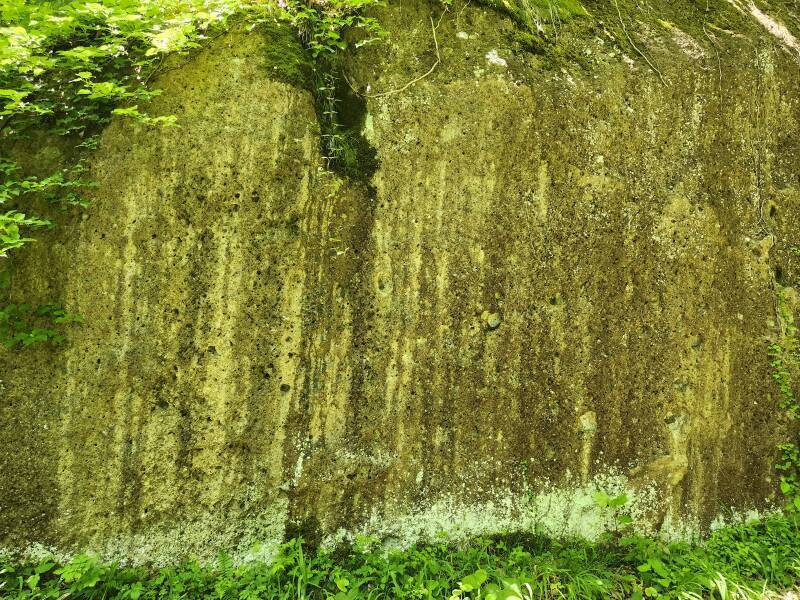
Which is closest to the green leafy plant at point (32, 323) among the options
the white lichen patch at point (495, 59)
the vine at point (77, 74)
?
the vine at point (77, 74)

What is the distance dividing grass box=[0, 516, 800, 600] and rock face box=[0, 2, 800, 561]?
111mm

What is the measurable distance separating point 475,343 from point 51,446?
219cm

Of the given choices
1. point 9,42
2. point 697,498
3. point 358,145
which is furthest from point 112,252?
point 697,498

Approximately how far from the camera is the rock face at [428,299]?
2.38 meters

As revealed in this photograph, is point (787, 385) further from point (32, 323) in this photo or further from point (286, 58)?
point (32, 323)

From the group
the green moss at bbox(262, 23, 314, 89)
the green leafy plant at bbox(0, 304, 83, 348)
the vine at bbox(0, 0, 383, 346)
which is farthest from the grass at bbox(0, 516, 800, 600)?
the green moss at bbox(262, 23, 314, 89)

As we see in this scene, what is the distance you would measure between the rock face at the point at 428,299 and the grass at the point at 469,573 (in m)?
0.11

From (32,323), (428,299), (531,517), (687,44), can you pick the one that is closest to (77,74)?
(32,323)

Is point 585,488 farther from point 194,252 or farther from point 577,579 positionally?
point 194,252

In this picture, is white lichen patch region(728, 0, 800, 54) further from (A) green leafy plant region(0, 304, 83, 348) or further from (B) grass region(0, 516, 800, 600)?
(A) green leafy plant region(0, 304, 83, 348)

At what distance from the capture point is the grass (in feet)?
7.43

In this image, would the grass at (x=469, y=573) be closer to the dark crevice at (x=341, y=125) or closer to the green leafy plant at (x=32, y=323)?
the green leafy plant at (x=32, y=323)

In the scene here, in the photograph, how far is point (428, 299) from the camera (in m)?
2.66

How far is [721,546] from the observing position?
2.86 metres
